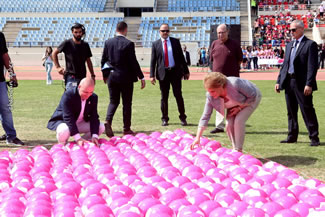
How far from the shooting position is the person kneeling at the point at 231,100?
5820mm

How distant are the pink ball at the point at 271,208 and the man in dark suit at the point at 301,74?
369 cm

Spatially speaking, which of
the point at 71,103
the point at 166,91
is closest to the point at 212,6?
the point at 166,91

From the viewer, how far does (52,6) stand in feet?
175

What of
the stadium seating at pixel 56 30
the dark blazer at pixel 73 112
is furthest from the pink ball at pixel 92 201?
the stadium seating at pixel 56 30

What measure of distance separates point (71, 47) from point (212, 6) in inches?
1783

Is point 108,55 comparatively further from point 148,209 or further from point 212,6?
point 212,6

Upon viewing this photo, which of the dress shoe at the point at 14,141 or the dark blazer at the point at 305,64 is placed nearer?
the dark blazer at the point at 305,64

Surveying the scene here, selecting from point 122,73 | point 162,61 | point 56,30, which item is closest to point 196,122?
point 162,61

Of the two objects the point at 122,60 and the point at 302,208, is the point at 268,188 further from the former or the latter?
the point at 122,60

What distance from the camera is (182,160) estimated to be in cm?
590

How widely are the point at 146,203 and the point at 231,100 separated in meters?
2.51

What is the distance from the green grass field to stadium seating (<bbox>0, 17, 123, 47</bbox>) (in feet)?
96.1

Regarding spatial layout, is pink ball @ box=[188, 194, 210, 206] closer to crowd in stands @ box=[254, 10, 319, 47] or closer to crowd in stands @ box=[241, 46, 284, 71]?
crowd in stands @ box=[241, 46, 284, 71]

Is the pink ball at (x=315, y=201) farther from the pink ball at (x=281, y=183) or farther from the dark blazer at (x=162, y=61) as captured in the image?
the dark blazer at (x=162, y=61)
